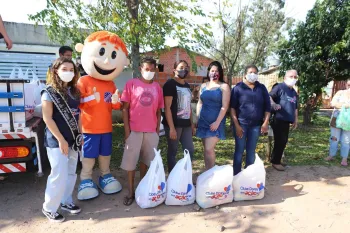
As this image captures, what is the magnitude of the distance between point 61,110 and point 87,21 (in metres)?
3.42

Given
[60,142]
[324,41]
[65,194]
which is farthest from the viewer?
[324,41]

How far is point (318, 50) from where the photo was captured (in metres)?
7.87

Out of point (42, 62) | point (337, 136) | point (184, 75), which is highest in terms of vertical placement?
point (42, 62)

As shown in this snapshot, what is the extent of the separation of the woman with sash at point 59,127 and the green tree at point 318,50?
24.2 ft

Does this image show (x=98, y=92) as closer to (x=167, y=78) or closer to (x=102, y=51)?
(x=102, y=51)

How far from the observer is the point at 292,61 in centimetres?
841

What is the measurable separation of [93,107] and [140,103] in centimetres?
54

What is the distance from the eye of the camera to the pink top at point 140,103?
3037 mm

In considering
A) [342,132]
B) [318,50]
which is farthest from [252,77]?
[318,50]

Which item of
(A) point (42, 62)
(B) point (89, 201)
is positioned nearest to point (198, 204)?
(B) point (89, 201)

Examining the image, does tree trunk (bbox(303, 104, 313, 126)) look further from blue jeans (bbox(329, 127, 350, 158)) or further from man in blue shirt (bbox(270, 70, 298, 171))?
man in blue shirt (bbox(270, 70, 298, 171))

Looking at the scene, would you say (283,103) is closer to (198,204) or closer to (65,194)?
(198,204)

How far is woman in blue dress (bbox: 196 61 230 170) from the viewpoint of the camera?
3311 mm

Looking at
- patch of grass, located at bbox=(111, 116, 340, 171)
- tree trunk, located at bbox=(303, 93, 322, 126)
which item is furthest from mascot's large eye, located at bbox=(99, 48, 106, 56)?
tree trunk, located at bbox=(303, 93, 322, 126)
